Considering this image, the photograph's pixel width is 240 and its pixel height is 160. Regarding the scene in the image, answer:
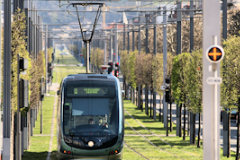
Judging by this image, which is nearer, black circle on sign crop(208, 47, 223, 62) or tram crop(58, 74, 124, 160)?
black circle on sign crop(208, 47, 223, 62)

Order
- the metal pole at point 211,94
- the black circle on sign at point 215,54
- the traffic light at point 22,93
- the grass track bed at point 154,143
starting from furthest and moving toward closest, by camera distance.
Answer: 1. the grass track bed at point 154,143
2. the traffic light at point 22,93
3. the metal pole at point 211,94
4. the black circle on sign at point 215,54

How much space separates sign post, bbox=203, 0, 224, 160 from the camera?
47.7 feet

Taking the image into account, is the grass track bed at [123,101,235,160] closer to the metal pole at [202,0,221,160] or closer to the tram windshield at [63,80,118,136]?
the tram windshield at [63,80,118,136]

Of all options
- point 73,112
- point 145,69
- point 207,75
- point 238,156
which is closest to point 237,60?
point 238,156

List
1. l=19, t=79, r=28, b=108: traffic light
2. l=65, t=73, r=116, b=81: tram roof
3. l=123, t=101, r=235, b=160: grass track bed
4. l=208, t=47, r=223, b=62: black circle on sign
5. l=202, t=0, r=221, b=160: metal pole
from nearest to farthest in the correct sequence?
l=208, t=47, r=223, b=62: black circle on sign < l=202, t=0, r=221, b=160: metal pole < l=19, t=79, r=28, b=108: traffic light < l=65, t=73, r=116, b=81: tram roof < l=123, t=101, r=235, b=160: grass track bed

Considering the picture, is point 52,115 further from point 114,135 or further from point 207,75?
point 207,75

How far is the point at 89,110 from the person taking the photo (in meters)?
20.9

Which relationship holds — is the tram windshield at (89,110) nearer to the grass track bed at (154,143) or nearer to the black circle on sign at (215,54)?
the black circle on sign at (215,54)

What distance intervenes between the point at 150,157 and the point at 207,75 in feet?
58.6

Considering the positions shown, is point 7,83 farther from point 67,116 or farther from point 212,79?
point 212,79

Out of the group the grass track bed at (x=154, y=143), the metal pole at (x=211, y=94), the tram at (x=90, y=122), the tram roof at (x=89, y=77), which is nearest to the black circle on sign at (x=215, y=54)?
the metal pole at (x=211, y=94)

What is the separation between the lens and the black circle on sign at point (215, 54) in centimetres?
1449

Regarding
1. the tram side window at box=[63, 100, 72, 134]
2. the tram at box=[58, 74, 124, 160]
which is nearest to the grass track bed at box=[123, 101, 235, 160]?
the tram at box=[58, 74, 124, 160]

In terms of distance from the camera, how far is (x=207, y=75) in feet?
48.5
